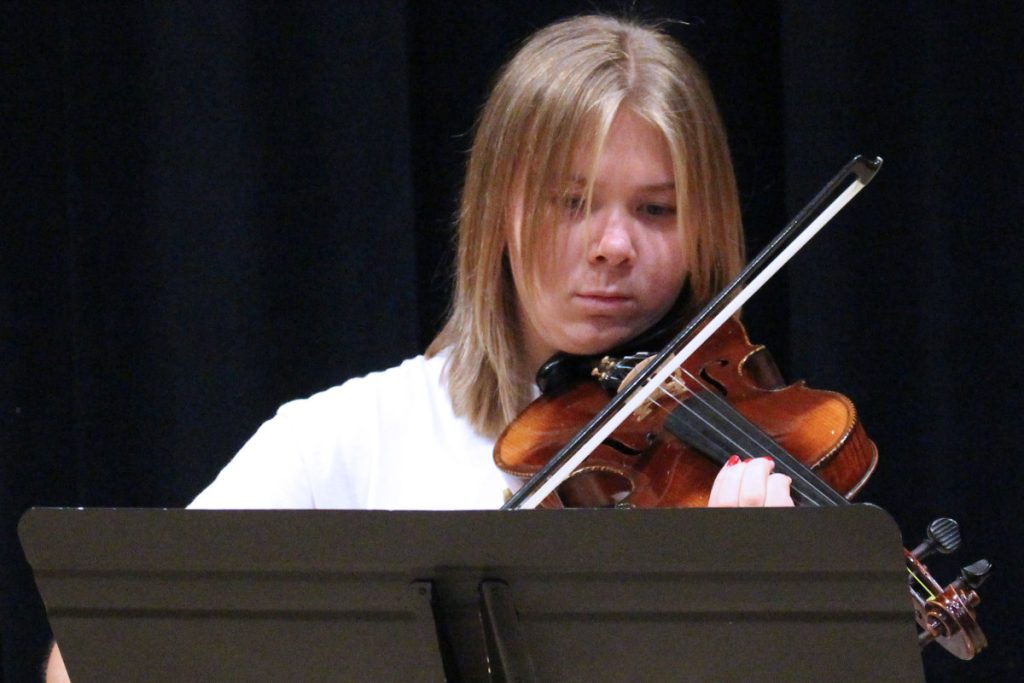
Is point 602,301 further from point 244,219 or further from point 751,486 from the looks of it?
point 244,219

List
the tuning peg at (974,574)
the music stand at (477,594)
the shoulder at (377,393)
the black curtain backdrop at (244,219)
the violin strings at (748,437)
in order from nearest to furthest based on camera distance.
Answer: the music stand at (477,594), the tuning peg at (974,574), the violin strings at (748,437), the shoulder at (377,393), the black curtain backdrop at (244,219)

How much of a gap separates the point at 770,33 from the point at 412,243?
0.53m

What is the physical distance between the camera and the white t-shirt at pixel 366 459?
131 centimetres

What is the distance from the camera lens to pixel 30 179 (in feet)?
5.77

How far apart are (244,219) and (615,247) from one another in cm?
64

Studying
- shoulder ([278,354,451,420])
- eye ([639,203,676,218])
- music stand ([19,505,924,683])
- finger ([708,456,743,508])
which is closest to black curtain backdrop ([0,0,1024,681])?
shoulder ([278,354,451,420])

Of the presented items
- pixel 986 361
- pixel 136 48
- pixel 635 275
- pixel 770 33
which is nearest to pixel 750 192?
pixel 770 33

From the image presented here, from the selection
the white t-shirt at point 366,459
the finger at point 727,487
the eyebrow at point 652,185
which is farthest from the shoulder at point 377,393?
the finger at point 727,487

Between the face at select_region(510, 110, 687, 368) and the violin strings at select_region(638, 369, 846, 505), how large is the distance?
95 mm

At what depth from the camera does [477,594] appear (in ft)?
2.75

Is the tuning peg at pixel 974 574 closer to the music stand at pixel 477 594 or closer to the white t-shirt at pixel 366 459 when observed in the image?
the music stand at pixel 477 594

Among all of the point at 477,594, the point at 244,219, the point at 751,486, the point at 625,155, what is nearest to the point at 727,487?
the point at 751,486

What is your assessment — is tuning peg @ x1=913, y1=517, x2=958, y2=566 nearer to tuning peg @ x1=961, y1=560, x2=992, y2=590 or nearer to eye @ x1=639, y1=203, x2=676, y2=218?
tuning peg @ x1=961, y1=560, x2=992, y2=590

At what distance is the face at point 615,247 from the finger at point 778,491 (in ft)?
0.98
